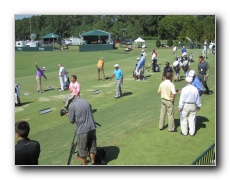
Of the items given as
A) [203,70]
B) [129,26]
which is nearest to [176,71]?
[203,70]

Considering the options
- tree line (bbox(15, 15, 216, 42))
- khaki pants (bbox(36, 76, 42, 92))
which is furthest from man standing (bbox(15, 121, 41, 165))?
khaki pants (bbox(36, 76, 42, 92))

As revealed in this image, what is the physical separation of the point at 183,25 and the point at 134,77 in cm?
555

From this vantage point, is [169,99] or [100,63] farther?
[100,63]

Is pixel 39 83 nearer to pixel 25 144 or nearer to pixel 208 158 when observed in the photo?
pixel 25 144

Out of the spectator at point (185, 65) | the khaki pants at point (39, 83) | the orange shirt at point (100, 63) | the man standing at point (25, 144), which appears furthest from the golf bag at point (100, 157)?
the spectator at point (185, 65)

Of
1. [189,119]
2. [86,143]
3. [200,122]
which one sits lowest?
[86,143]

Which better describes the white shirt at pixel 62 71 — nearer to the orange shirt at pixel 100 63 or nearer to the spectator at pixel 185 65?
the orange shirt at pixel 100 63

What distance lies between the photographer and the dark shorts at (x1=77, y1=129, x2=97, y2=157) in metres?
5.80

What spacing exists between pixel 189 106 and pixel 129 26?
2.12 m

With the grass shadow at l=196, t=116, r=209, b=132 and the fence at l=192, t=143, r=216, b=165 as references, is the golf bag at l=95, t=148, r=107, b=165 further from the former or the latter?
the grass shadow at l=196, t=116, r=209, b=132

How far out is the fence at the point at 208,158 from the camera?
19.2ft

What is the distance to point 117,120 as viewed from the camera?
793 centimetres
